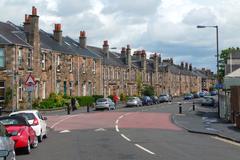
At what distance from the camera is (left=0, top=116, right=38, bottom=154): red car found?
57.1 ft

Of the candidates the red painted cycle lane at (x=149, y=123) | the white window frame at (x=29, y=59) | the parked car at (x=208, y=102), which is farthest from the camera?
the parked car at (x=208, y=102)

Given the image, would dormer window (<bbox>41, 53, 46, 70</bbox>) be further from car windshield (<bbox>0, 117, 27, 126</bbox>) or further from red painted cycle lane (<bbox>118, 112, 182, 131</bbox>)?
car windshield (<bbox>0, 117, 27, 126</bbox>)

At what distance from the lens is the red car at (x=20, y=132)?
17.4 metres

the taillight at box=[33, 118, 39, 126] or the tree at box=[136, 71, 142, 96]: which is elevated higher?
the tree at box=[136, 71, 142, 96]

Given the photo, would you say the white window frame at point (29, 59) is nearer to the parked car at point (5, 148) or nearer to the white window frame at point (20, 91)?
the white window frame at point (20, 91)

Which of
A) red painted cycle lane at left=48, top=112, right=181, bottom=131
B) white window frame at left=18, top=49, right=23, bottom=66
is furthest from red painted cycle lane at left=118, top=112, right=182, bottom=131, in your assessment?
white window frame at left=18, top=49, right=23, bottom=66

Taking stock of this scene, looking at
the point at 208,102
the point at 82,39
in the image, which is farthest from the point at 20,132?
the point at 82,39

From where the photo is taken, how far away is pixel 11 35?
184 feet

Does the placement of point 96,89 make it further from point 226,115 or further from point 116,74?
point 226,115

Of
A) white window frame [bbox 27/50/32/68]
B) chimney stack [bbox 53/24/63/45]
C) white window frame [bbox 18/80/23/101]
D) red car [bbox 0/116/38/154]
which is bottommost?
red car [bbox 0/116/38/154]

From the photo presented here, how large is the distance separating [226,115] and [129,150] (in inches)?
867

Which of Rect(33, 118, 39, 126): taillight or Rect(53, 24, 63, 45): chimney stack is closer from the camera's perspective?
Rect(33, 118, 39, 126): taillight

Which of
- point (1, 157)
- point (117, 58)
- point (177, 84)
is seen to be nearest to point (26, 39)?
point (117, 58)

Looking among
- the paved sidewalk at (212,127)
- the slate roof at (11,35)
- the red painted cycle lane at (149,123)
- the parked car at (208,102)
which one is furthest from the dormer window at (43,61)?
the paved sidewalk at (212,127)
